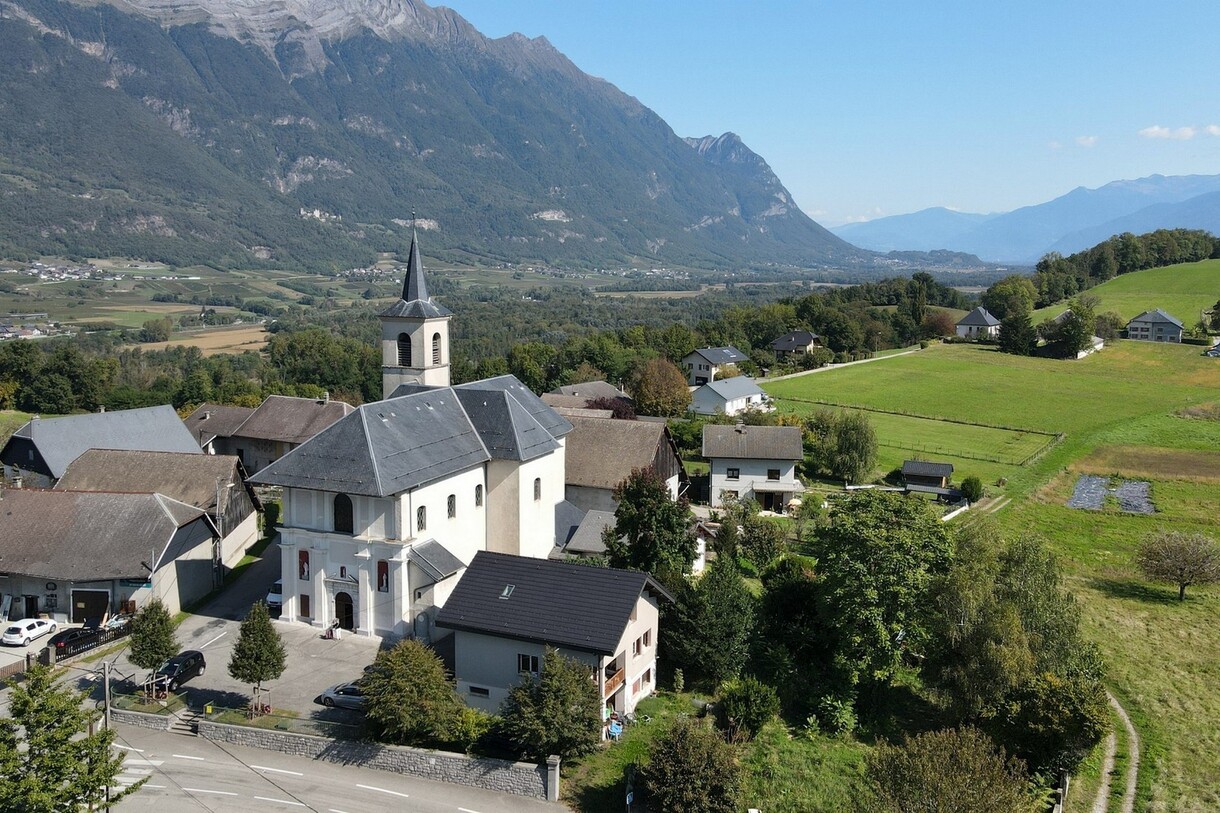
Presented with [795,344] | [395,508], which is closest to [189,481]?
[395,508]

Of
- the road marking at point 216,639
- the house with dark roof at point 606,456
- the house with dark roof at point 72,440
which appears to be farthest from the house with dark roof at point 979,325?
the road marking at point 216,639

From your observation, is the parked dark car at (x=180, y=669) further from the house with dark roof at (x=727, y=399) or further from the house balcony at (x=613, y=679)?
the house with dark roof at (x=727, y=399)

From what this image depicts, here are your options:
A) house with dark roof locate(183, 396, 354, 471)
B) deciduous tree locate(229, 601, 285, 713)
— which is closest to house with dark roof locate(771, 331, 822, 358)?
house with dark roof locate(183, 396, 354, 471)

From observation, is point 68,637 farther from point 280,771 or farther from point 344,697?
point 280,771

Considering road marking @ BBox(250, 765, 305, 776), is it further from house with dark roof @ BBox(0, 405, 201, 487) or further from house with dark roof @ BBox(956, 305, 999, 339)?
house with dark roof @ BBox(956, 305, 999, 339)

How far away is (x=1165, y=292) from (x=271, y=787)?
505 ft

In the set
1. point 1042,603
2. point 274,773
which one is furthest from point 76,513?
point 1042,603

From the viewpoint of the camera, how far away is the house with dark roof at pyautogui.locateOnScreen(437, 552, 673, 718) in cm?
2684

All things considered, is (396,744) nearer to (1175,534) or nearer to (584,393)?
(1175,534)

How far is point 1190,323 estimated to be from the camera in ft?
405

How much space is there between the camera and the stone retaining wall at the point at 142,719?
27094 mm

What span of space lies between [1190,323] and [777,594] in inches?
4605

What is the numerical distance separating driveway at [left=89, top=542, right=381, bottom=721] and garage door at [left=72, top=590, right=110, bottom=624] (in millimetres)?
2964

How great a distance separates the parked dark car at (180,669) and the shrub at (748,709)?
56.6ft
